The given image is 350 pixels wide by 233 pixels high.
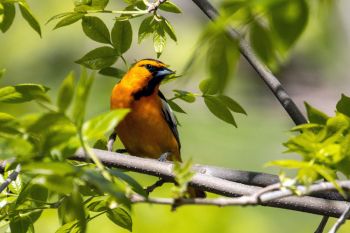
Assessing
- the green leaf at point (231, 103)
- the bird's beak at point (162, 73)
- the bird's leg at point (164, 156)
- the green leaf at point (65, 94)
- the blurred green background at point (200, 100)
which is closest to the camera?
the green leaf at point (65, 94)

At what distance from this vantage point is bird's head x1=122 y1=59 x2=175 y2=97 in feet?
6.82

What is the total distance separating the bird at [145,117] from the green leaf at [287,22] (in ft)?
4.56

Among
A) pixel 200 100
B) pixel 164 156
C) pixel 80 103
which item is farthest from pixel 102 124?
pixel 200 100

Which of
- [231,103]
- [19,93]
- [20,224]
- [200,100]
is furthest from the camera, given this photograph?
[200,100]

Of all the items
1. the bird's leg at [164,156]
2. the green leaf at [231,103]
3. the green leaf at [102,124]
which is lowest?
the bird's leg at [164,156]

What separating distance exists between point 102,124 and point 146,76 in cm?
150

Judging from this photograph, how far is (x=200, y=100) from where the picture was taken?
5.31 m

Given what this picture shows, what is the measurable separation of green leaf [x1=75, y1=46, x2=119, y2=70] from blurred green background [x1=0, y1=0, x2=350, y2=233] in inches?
75.7

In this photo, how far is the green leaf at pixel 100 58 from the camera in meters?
1.16

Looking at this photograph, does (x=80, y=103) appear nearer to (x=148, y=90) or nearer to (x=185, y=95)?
(x=185, y=95)

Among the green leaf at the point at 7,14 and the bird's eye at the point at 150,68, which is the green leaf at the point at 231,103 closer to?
the green leaf at the point at 7,14

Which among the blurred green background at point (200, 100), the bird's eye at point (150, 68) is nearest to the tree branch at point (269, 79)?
the bird's eye at point (150, 68)

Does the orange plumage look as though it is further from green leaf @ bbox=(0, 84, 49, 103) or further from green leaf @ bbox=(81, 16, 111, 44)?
green leaf @ bbox=(0, 84, 49, 103)

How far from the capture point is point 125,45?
3.85ft
